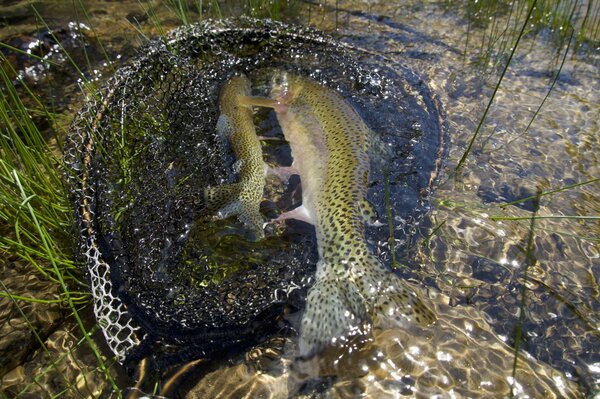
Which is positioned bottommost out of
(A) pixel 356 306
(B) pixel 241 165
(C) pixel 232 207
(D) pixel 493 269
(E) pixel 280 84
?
(D) pixel 493 269

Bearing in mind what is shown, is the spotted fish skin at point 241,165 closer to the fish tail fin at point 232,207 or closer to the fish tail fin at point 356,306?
the fish tail fin at point 232,207

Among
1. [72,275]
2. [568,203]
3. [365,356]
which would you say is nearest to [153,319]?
[72,275]

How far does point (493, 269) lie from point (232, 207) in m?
2.04

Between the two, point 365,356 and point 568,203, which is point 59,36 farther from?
point 568,203

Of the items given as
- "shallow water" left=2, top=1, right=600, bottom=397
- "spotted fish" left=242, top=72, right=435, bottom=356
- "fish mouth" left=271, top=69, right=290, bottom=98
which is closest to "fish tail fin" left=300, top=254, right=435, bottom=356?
"spotted fish" left=242, top=72, right=435, bottom=356

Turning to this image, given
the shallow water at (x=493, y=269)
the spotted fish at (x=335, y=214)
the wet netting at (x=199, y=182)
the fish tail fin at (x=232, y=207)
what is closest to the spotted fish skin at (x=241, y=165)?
the fish tail fin at (x=232, y=207)

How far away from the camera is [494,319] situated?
9.07 ft

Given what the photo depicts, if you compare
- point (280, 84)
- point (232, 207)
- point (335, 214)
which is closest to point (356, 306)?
point (335, 214)

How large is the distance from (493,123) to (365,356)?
3.17 meters

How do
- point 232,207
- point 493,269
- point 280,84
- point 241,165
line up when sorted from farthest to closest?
point 280,84 → point 241,165 → point 232,207 → point 493,269

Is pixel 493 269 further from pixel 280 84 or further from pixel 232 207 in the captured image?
pixel 280 84

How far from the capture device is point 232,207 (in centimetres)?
338

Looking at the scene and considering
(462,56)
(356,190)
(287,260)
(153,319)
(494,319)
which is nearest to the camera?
(153,319)

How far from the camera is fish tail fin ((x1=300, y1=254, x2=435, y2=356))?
2.48 meters
